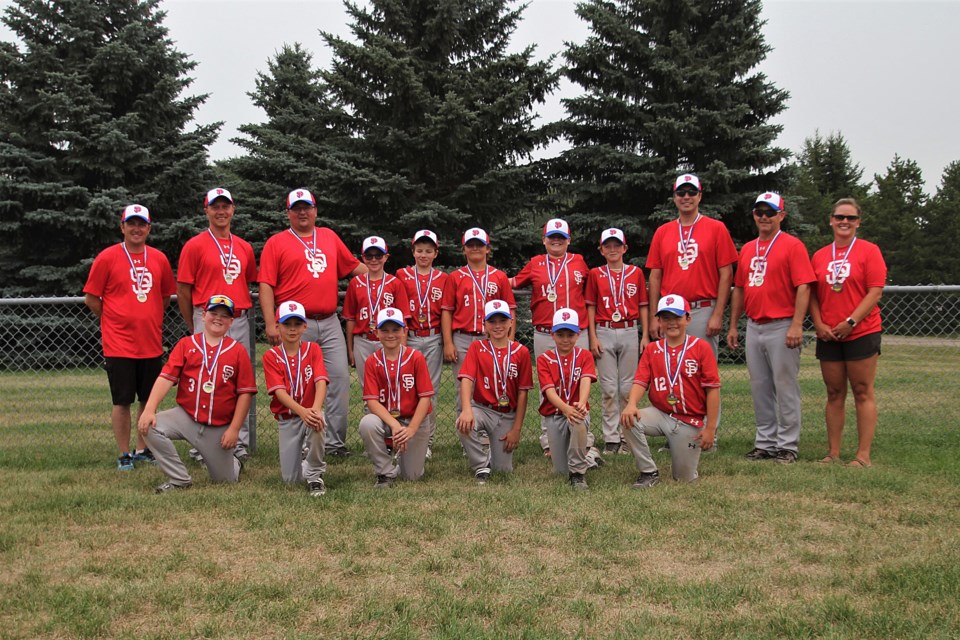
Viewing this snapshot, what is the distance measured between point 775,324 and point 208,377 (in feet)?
15.2

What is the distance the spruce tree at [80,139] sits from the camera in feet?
60.2

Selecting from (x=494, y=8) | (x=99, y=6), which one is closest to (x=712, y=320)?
(x=494, y=8)

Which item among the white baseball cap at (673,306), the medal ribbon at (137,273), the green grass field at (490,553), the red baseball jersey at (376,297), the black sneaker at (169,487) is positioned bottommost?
the green grass field at (490,553)

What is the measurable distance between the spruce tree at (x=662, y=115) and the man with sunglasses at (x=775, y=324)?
11.1 meters

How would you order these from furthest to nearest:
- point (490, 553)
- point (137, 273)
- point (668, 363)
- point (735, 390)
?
1. point (735, 390)
2. point (137, 273)
3. point (668, 363)
4. point (490, 553)

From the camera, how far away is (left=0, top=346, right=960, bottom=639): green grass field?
11.3 feet

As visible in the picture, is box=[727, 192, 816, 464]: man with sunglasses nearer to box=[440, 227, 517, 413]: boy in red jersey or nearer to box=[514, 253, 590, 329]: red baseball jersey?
box=[514, 253, 590, 329]: red baseball jersey

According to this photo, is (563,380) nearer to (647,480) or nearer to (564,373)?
(564,373)

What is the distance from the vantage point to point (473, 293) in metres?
6.88

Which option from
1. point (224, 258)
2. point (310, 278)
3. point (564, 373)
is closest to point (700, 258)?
point (564, 373)

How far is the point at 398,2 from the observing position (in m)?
18.8

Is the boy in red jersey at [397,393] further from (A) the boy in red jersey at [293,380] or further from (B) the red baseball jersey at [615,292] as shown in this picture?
(B) the red baseball jersey at [615,292]

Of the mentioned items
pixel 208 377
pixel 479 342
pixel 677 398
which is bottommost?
pixel 677 398

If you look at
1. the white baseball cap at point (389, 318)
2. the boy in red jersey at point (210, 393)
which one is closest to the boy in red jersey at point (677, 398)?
the white baseball cap at point (389, 318)
